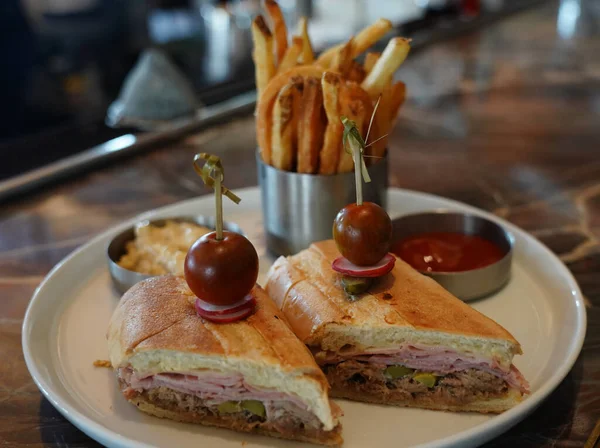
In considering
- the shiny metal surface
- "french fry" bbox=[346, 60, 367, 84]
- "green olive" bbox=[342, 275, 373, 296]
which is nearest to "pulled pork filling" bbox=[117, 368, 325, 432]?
"green olive" bbox=[342, 275, 373, 296]

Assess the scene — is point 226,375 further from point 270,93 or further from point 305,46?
point 305,46

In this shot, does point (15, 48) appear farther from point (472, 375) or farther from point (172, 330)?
point (472, 375)

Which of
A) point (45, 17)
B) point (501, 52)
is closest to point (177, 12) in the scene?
point (45, 17)

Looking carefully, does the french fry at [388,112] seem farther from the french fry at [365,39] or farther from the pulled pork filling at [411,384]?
the pulled pork filling at [411,384]

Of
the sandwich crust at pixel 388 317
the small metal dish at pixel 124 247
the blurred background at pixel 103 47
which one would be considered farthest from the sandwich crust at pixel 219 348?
the blurred background at pixel 103 47

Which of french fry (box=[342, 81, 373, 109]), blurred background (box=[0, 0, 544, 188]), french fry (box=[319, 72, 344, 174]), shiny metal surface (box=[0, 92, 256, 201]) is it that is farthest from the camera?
blurred background (box=[0, 0, 544, 188])

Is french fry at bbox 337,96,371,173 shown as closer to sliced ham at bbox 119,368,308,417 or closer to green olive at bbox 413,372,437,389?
green olive at bbox 413,372,437,389
